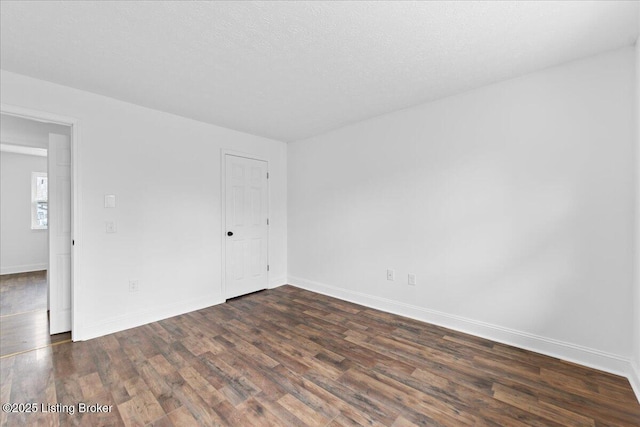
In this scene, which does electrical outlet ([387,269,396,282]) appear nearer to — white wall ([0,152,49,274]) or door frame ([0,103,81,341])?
door frame ([0,103,81,341])

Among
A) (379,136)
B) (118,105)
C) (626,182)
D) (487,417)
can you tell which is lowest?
(487,417)

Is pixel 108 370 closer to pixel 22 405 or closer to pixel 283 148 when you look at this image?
pixel 22 405

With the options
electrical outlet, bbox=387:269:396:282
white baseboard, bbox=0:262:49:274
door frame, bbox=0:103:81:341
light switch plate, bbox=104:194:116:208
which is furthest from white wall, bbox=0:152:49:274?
electrical outlet, bbox=387:269:396:282

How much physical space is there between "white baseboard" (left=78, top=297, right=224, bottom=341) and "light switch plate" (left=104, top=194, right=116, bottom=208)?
121 cm

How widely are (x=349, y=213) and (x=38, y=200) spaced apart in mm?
6783

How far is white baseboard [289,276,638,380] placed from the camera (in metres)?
2.10

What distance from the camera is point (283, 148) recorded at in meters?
4.73

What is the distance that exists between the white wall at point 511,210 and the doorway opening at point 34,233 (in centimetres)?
330

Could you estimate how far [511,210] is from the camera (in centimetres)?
252

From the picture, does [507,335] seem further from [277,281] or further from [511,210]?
[277,281]

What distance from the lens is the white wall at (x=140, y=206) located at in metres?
2.69

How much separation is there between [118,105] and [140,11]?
66.4 inches

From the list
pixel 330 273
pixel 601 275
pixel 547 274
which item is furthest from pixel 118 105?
pixel 601 275

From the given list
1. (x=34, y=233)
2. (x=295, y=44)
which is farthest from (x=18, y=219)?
(x=295, y=44)
